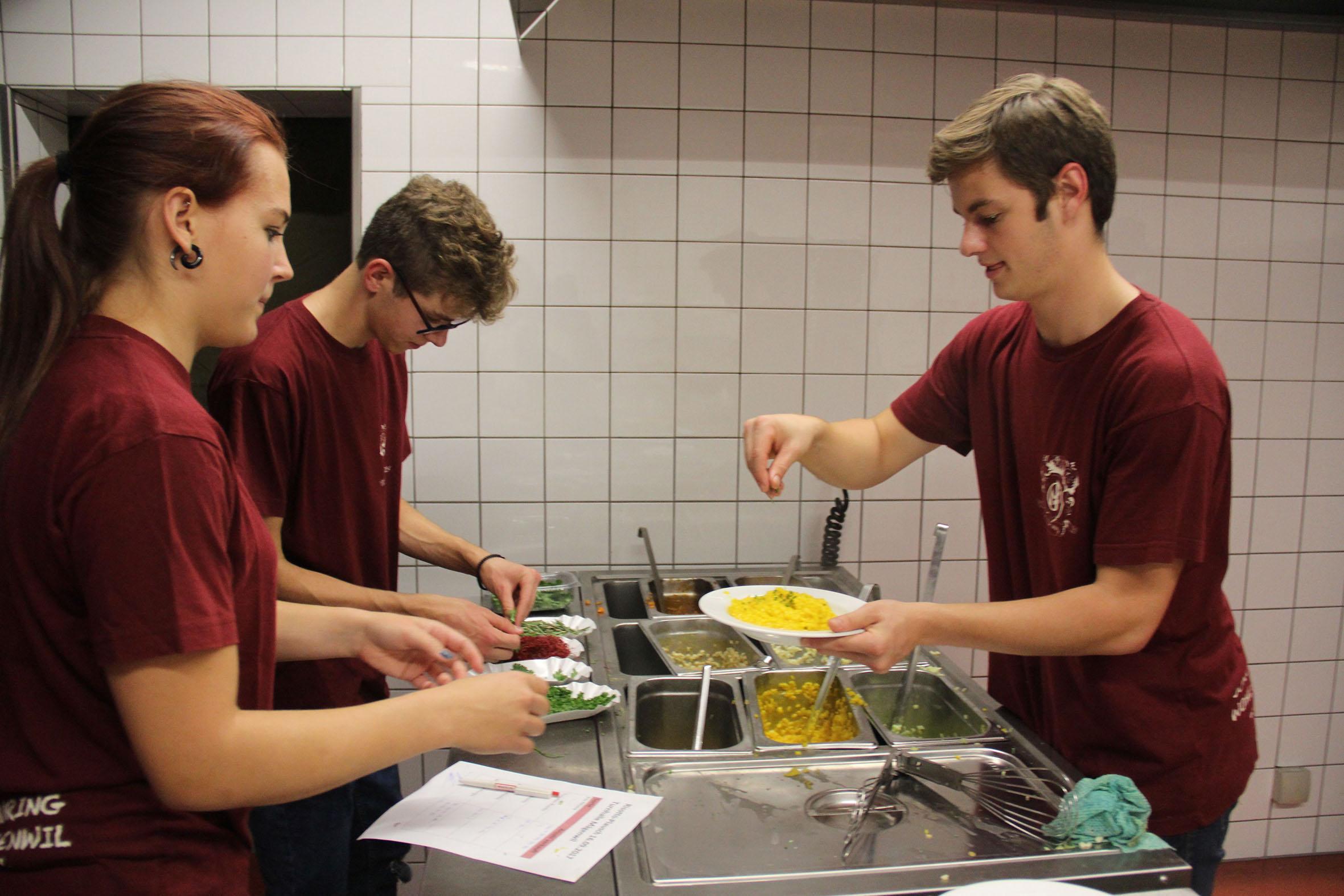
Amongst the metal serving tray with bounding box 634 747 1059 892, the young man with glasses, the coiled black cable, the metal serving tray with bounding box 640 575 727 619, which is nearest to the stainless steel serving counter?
the metal serving tray with bounding box 634 747 1059 892

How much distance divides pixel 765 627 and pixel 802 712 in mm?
409

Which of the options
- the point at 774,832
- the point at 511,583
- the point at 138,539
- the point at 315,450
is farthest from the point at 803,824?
the point at 315,450

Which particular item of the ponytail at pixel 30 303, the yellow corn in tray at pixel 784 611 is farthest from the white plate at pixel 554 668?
the ponytail at pixel 30 303

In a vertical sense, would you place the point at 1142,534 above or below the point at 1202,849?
above

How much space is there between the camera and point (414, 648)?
1486 mm

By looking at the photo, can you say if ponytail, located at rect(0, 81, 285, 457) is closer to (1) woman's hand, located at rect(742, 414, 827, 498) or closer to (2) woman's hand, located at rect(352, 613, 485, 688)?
(2) woman's hand, located at rect(352, 613, 485, 688)

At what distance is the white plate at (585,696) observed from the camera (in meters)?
1.80

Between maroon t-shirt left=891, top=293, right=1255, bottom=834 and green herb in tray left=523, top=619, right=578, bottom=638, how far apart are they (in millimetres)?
1085

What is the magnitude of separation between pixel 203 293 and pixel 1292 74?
3644 millimetres

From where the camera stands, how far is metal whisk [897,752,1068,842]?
1512mm

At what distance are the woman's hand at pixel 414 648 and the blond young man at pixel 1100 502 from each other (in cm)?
67

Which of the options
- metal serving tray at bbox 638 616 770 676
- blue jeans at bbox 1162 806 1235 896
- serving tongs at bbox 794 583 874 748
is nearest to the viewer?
blue jeans at bbox 1162 806 1235 896

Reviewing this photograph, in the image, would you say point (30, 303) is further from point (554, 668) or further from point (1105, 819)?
point (1105, 819)

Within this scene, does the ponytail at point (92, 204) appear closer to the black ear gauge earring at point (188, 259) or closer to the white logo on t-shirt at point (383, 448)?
the black ear gauge earring at point (188, 259)
